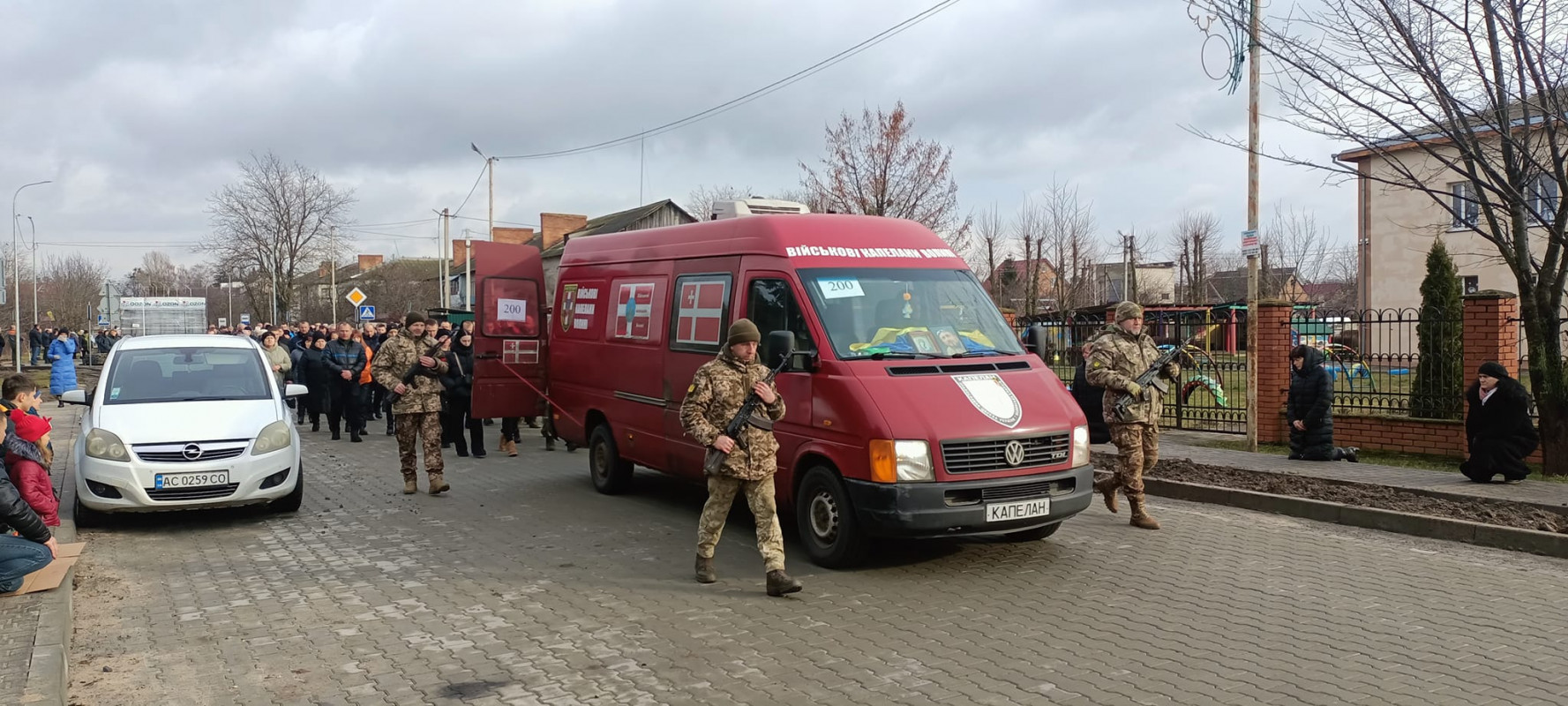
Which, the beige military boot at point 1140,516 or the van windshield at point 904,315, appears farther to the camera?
the beige military boot at point 1140,516

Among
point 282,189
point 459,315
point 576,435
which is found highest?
point 282,189

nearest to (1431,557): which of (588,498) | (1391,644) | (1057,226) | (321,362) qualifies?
(1391,644)

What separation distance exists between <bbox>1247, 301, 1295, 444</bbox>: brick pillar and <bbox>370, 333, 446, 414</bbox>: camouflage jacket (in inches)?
387

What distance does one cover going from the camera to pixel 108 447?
8438 millimetres

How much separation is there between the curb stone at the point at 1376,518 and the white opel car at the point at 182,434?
320 inches

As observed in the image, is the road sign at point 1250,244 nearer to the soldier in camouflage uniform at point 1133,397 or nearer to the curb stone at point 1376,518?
the curb stone at point 1376,518

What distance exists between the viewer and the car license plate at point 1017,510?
673cm

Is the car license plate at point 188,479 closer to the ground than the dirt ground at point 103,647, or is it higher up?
higher up

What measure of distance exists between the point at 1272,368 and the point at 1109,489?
6143 mm

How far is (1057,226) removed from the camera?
122ft

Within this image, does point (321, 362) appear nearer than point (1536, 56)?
No

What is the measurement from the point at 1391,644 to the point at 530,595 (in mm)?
4727

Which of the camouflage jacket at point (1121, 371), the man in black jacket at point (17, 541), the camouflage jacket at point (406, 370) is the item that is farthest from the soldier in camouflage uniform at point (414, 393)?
the camouflage jacket at point (1121, 371)

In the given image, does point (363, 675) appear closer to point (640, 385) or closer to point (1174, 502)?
point (640, 385)
